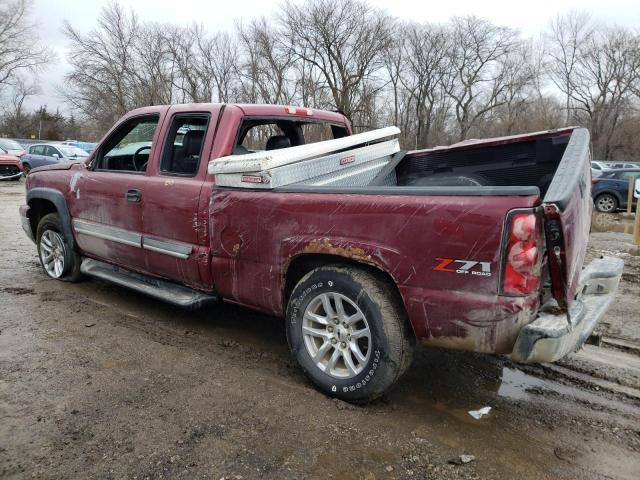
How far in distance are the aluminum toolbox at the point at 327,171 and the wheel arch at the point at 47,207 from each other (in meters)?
2.42

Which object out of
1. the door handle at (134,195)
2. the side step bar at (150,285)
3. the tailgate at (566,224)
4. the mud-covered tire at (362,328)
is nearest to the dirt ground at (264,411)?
the mud-covered tire at (362,328)

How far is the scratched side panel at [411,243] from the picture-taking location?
244 cm

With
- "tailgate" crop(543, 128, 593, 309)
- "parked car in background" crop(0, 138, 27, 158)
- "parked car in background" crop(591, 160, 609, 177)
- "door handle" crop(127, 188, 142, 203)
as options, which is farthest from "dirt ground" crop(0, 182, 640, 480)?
"parked car in background" crop(0, 138, 27, 158)

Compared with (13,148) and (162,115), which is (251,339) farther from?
(13,148)

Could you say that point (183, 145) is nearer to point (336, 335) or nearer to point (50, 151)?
point (336, 335)

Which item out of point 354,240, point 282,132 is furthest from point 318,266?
point 282,132

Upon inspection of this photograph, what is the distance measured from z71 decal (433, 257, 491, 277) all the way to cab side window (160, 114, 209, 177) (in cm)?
224

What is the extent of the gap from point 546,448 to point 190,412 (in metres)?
2.02

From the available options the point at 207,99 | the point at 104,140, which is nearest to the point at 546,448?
the point at 104,140

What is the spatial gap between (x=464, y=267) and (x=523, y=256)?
0.29 m

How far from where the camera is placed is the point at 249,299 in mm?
3557

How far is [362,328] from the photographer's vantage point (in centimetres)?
299

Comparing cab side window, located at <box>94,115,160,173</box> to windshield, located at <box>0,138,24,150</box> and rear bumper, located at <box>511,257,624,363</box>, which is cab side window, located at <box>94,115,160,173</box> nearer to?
rear bumper, located at <box>511,257,624,363</box>

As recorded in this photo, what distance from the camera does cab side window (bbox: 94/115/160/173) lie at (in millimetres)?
4505
